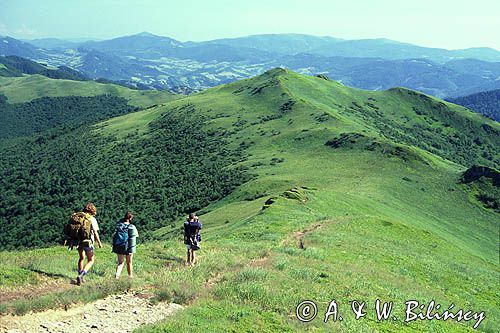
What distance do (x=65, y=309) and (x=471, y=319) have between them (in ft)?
59.1

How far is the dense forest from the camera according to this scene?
368 feet

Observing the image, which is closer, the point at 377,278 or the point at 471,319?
the point at 471,319

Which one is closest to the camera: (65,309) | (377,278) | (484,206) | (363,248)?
(65,309)

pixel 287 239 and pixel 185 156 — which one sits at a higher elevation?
pixel 287 239

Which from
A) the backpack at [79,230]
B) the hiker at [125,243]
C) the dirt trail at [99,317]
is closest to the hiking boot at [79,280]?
the backpack at [79,230]

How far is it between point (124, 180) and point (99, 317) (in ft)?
428

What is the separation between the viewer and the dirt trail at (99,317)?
1258cm

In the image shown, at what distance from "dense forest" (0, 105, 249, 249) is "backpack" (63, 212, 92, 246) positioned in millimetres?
78934

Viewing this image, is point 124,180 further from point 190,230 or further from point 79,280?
point 79,280

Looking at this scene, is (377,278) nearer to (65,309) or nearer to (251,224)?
(65,309)

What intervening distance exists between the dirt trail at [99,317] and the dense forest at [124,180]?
82012mm

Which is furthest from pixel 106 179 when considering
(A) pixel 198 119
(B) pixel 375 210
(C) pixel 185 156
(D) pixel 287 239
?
(D) pixel 287 239

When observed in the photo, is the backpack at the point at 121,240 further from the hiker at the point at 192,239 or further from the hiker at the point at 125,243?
the hiker at the point at 192,239

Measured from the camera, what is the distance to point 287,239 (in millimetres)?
34500
